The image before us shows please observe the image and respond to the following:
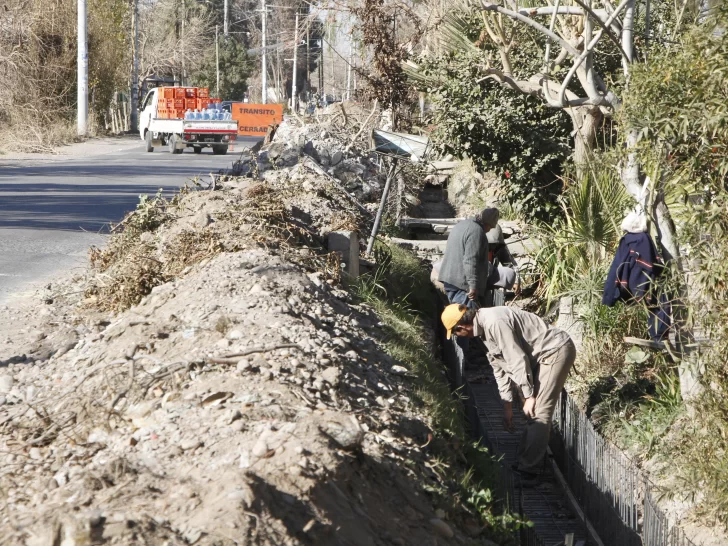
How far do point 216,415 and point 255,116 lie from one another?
2671cm

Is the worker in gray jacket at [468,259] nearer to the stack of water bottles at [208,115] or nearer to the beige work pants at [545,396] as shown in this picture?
the beige work pants at [545,396]

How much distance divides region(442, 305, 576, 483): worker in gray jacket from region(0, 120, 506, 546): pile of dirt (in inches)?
26.7

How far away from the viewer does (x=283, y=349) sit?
18.2 feet

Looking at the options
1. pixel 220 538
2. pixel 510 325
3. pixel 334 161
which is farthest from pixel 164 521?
pixel 334 161

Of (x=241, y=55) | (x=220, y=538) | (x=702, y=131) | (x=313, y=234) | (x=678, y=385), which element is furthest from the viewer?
(x=241, y=55)

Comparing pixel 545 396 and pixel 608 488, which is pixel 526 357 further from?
pixel 608 488

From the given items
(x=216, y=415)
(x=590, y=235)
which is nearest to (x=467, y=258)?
(x=590, y=235)

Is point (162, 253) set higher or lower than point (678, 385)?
higher

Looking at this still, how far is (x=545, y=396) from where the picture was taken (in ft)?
22.8

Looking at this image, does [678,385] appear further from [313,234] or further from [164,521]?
[164,521]

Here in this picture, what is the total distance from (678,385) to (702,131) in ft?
8.17

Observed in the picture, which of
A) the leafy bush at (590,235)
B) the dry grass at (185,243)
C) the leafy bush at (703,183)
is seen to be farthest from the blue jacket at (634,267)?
the dry grass at (185,243)

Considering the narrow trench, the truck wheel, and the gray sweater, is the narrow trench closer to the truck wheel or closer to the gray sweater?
the gray sweater

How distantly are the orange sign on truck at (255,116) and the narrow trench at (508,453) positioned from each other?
17.8m
